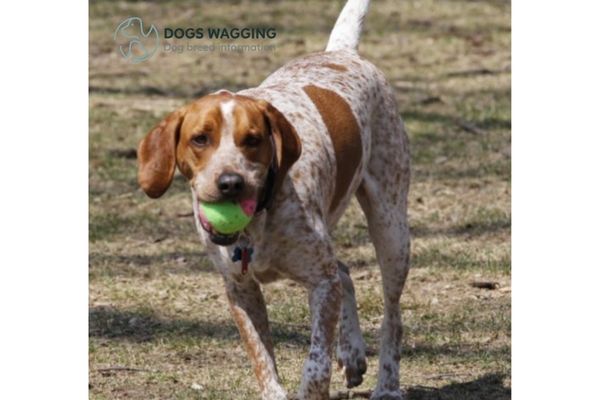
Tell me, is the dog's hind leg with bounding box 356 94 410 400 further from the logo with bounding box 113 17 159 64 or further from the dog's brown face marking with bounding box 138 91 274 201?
the logo with bounding box 113 17 159 64

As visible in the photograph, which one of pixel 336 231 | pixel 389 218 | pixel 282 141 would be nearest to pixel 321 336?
pixel 282 141

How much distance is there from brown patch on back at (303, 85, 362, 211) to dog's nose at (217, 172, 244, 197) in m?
1.04

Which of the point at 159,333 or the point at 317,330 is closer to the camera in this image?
the point at 317,330

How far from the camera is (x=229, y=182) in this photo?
213 inches

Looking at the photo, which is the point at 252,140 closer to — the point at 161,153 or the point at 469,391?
the point at 161,153

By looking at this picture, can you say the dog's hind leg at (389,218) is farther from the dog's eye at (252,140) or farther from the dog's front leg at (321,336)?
the dog's eye at (252,140)

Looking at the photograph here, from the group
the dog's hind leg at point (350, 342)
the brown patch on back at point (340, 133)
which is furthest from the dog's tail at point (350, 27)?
the dog's hind leg at point (350, 342)

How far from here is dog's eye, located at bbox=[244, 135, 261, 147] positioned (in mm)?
5555

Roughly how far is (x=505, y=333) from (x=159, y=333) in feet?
6.06

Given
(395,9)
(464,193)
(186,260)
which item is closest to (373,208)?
(186,260)

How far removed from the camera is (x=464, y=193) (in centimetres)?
1066

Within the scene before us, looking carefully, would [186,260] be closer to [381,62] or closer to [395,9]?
[381,62]

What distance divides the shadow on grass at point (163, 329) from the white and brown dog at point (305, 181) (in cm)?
→ 75

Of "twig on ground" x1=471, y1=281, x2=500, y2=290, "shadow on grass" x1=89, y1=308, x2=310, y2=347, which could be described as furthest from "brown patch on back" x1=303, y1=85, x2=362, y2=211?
"twig on ground" x1=471, y1=281, x2=500, y2=290
